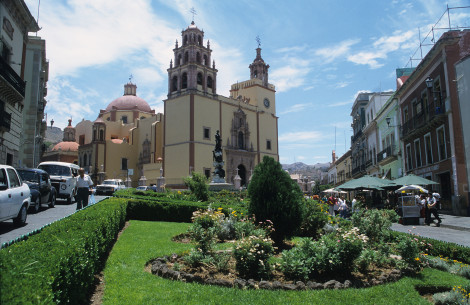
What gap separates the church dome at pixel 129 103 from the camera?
58312mm

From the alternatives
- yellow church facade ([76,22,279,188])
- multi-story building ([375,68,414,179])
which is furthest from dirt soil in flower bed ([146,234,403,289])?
yellow church facade ([76,22,279,188])

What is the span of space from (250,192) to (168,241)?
2.27m

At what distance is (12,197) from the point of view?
7871 millimetres

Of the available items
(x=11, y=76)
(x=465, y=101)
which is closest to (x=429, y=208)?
(x=465, y=101)

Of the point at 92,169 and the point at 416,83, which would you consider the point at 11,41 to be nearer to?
A: the point at 416,83

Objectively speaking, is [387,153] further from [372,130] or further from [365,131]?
[365,131]

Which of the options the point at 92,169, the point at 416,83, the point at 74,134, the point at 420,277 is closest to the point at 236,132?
the point at 92,169

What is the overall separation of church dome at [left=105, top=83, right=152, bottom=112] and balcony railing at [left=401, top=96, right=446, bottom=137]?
4384 centimetres

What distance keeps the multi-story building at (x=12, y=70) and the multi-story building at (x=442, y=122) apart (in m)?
21.0

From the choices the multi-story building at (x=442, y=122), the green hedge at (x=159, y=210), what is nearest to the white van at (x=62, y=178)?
the green hedge at (x=159, y=210)

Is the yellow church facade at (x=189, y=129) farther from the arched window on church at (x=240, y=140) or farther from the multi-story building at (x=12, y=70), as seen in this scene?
the multi-story building at (x=12, y=70)

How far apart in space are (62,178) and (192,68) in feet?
100

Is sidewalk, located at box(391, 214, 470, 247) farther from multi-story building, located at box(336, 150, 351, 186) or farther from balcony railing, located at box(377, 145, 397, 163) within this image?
multi-story building, located at box(336, 150, 351, 186)

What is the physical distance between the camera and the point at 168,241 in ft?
Answer: 27.6
